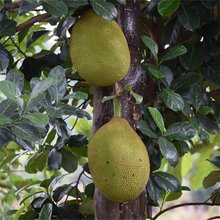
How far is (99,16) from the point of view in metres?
0.77

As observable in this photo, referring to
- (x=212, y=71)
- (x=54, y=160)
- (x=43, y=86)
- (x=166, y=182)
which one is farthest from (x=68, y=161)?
(x=43, y=86)

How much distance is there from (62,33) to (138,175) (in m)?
0.25

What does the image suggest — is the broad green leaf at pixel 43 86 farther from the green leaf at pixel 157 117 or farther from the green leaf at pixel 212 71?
the green leaf at pixel 212 71

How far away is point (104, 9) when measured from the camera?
724mm

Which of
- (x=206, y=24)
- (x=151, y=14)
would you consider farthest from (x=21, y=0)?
(x=206, y=24)

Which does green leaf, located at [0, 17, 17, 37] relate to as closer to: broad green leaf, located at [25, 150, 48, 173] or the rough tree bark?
the rough tree bark

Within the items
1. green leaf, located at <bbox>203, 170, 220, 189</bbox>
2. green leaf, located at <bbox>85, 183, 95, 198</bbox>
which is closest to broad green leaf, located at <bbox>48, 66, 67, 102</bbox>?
green leaf, located at <bbox>85, 183, 95, 198</bbox>

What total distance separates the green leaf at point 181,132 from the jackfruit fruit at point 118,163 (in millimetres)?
58

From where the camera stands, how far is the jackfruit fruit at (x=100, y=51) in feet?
2.45

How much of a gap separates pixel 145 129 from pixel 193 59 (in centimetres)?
17

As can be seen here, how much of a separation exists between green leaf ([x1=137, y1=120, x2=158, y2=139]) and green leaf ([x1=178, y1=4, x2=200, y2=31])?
171mm

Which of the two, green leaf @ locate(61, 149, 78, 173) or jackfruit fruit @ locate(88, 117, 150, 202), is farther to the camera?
green leaf @ locate(61, 149, 78, 173)

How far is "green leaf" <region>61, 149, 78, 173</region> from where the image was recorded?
1009mm

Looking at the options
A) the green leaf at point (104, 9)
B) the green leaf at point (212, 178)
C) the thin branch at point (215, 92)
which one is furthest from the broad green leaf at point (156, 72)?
the green leaf at point (212, 178)
